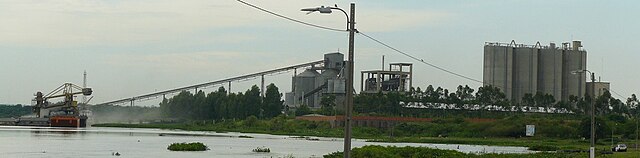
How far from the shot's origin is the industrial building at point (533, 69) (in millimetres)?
180875

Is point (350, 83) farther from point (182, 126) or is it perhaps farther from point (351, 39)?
point (182, 126)

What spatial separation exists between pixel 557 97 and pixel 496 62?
1603 cm

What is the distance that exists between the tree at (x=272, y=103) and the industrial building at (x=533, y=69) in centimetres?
4243

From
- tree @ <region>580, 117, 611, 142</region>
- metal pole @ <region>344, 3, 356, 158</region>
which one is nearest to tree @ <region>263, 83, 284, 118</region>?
tree @ <region>580, 117, 611, 142</region>

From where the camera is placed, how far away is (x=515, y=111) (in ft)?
543

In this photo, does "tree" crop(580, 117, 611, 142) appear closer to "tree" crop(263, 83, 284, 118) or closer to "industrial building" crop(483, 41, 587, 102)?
"industrial building" crop(483, 41, 587, 102)

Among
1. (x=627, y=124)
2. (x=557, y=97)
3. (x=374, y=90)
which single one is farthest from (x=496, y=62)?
(x=627, y=124)

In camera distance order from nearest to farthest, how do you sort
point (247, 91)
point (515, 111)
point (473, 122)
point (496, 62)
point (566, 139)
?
point (566, 139) < point (473, 122) < point (515, 111) < point (496, 62) < point (247, 91)

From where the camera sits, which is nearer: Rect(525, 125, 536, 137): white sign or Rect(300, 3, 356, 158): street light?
Rect(300, 3, 356, 158): street light

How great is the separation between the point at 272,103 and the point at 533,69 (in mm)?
53510

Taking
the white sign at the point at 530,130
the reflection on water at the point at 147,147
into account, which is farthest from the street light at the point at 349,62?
the white sign at the point at 530,130

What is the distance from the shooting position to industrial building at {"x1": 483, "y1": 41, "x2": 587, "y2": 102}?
181 metres

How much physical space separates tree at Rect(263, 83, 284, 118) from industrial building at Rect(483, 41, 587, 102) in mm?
42427

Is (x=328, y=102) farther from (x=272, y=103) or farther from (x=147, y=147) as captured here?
(x=147, y=147)
